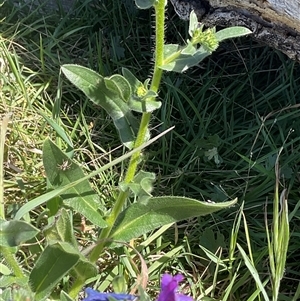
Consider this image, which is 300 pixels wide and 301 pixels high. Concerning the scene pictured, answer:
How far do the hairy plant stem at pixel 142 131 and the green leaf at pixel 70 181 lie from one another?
30mm

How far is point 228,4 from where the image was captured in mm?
1539

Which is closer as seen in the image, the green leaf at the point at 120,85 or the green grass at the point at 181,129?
the green leaf at the point at 120,85

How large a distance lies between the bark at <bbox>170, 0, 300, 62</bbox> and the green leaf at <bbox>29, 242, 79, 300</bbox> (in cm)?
68

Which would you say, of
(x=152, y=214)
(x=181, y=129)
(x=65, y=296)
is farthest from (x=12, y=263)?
(x=181, y=129)

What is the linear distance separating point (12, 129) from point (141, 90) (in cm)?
57

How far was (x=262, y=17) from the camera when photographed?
4.99ft

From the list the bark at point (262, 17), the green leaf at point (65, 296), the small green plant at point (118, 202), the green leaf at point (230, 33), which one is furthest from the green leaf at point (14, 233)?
the bark at point (262, 17)

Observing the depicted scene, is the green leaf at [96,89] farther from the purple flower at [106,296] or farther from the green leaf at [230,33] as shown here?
the purple flower at [106,296]

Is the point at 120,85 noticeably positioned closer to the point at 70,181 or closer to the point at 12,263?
the point at 70,181

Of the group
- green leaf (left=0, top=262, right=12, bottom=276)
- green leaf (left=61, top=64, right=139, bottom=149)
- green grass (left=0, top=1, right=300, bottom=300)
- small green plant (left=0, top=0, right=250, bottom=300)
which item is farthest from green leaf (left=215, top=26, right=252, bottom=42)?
green leaf (left=0, top=262, right=12, bottom=276)

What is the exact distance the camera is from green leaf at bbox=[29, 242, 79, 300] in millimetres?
1200

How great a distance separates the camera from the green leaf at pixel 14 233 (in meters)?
1.17

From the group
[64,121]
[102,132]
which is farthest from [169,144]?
[64,121]

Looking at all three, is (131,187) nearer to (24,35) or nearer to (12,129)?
(12,129)
